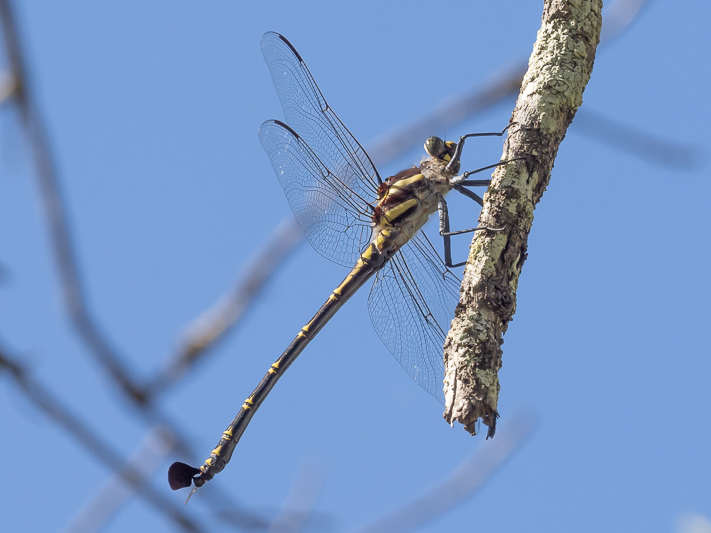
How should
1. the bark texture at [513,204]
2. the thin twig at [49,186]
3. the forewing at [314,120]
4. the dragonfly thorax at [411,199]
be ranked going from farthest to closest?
the forewing at [314,120], the dragonfly thorax at [411,199], the bark texture at [513,204], the thin twig at [49,186]

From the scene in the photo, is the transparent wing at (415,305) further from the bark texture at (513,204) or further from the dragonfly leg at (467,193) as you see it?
the bark texture at (513,204)

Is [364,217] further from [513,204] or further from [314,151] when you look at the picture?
[513,204]

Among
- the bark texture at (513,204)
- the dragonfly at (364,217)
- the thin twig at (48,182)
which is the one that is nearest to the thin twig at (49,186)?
the thin twig at (48,182)

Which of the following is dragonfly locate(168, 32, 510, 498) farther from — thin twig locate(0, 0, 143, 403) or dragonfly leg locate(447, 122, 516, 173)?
thin twig locate(0, 0, 143, 403)

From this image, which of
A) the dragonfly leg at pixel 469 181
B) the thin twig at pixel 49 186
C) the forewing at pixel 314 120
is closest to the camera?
the thin twig at pixel 49 186

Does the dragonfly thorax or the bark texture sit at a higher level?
the dragonfly thorax

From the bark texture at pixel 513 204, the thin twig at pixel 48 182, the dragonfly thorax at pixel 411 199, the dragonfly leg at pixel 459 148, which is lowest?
the thin twig at pixel 48 182

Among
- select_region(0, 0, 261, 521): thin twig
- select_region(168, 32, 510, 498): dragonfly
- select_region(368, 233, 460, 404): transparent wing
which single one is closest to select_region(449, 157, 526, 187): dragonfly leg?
select_region(168, 32, 510, 498): dragonfly

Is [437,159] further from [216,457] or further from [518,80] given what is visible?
[216,457]
